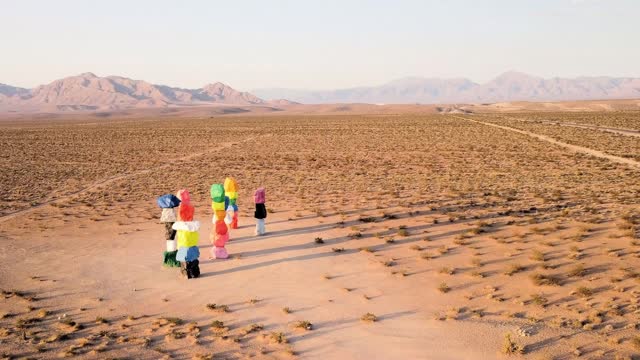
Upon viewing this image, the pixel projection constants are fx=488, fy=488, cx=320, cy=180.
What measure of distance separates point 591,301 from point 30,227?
1528 cm

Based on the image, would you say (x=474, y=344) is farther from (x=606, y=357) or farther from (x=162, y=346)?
(x=162, y=346)

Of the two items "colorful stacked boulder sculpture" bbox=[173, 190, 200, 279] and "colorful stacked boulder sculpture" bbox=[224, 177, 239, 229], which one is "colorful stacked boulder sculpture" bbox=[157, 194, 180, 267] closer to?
"colorful stacked boulder sculpture" bbox=[173, 190, 200, 279]

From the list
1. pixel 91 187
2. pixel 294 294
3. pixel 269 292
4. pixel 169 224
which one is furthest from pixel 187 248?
pixel 91 187

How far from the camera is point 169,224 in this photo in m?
11.0

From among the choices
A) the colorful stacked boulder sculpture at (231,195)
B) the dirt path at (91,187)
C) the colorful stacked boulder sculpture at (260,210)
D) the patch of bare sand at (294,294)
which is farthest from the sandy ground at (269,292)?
the dirt path at (91,187)

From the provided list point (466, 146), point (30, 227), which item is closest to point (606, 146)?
point (466, 146)

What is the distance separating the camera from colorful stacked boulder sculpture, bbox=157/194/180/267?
423 inches

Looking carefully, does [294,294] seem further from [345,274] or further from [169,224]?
[169,224]

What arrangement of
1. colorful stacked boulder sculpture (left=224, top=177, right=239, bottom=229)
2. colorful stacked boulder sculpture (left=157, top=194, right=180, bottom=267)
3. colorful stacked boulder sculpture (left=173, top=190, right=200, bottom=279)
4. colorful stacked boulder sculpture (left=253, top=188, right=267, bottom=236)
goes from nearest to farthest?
1. colorful stacked boulder sculpture (left=173, top=190, right=200, bottom=279)
2. colorful stacked boulder sculpture (left=157, top=194, right=180, bottom=267)
3. colorful stacked boulder sculpture (left=253, top=188, right=267, bottom=236)
4. colorful stacked boulder sculpture (left=224, top=177, right=239, bottom=229)

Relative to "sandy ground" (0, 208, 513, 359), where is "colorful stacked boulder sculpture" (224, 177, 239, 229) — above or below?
above

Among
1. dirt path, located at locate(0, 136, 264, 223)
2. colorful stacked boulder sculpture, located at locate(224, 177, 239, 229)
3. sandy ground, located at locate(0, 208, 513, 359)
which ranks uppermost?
colorful stacked boulder sculpture, located at locate(224, 177, 239, 229)

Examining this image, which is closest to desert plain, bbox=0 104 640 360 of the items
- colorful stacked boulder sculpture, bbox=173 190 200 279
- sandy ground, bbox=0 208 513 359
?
sandy ground, bbox=0 208 513 359

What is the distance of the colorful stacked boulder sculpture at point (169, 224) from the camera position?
35.3 feet

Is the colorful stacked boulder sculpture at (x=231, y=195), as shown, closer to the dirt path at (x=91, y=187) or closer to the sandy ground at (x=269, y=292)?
the sandy ground at (x=269, y=292)
